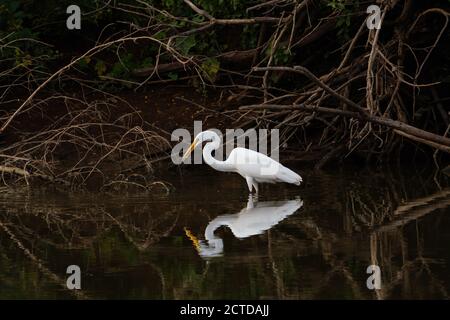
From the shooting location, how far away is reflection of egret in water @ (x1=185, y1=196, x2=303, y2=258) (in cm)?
780

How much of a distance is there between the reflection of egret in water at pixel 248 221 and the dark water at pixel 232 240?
1 cm

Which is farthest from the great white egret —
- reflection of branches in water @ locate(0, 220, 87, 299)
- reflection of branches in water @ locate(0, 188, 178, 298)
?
reflection of branches in water @ locate(0, 220, 87, 299)

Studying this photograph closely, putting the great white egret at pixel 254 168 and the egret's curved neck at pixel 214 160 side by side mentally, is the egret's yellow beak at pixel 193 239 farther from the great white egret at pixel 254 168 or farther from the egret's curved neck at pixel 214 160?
the egret's curved neck at pixel 214 160

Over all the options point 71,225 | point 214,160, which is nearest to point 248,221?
point 71,225

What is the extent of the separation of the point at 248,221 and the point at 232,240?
818 mm

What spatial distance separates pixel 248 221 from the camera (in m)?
8.84

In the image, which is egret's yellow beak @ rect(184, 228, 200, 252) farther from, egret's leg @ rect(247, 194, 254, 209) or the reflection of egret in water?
egret's leg @ rect(247, 194, 254, 209)

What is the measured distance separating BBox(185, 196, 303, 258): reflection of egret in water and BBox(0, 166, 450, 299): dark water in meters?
0.01

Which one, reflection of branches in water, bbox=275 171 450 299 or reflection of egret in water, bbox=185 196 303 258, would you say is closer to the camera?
reflection of branches in water, bbox=275 171 450 299

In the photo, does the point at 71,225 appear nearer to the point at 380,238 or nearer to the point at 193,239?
the point at 193,239

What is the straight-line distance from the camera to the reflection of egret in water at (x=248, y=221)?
7.80m
